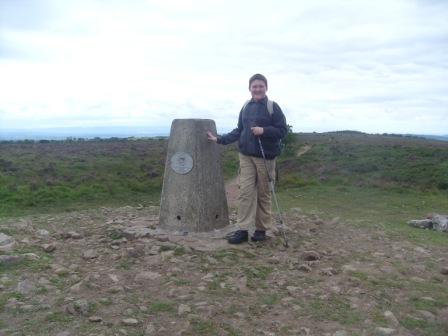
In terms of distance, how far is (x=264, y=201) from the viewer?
7352mm

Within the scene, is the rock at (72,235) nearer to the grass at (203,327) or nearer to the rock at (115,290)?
the rock at (115,290)

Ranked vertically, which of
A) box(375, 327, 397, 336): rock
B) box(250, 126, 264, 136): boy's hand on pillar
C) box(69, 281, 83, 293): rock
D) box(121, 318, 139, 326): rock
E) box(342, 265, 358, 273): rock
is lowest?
box(375, 327, 397, 336): rock

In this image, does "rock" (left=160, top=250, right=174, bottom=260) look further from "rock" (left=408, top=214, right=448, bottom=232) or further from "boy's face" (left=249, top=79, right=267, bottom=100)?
"rock" (left=408, top=214, right=448, bottom=232)

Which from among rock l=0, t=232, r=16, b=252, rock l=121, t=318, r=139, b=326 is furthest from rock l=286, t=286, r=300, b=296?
rock l=0, t=232, r=16, b=252

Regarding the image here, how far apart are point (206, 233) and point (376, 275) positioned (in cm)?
266

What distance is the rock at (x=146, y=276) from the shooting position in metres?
5.74

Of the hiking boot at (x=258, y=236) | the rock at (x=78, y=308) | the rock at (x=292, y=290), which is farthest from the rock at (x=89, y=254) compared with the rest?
the rock at (x=292, y=290)

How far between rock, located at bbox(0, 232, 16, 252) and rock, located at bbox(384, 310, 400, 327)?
476 centimetres

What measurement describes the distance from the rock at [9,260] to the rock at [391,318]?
4.33 meters

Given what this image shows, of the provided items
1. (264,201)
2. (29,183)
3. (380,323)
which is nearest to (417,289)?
(380,323)

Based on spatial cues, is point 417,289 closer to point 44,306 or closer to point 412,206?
point 44,306

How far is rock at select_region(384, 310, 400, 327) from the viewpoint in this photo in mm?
4797

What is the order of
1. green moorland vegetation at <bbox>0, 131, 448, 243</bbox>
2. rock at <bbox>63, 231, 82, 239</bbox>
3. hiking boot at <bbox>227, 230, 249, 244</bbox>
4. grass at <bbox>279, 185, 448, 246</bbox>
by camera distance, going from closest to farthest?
hiking boot at <bbox>227, 230, 249, 244</bbox>
rock at <bbox>63, 231, 82, 239</bbox>
grass at <bbox>279, 185, 448, 246</bbox>
green moorland vegetation at <bbox>0, 131, 448, 243</bbox>

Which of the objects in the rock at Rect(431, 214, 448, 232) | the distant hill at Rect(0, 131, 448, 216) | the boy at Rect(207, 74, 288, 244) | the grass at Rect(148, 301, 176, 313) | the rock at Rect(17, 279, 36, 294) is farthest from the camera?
the distant hill at Rect(0, 131, 448, 216)
